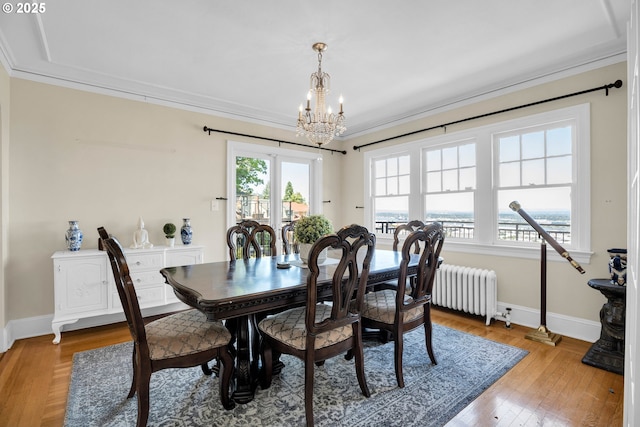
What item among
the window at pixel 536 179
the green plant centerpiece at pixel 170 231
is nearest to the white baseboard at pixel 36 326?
the green plant centerpiece at pixel 170 231

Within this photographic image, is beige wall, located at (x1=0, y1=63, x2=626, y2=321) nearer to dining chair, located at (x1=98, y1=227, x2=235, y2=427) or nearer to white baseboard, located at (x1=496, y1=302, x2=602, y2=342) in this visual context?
white baseboard, located at (x1=496, y1=302, x2=602, y2=342)

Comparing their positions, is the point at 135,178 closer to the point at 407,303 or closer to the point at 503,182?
the point at 407,303

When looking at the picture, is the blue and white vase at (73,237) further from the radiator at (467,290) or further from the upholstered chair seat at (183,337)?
the radiator at (467,290)

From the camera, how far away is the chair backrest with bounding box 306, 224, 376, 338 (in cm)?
173

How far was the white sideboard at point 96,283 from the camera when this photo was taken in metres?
2.97

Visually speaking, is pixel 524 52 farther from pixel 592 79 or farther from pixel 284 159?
pixel 284 159

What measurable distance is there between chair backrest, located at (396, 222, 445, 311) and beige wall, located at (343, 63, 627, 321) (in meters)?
1.63

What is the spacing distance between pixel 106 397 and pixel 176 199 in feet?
7.78

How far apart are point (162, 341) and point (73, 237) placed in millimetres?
2146

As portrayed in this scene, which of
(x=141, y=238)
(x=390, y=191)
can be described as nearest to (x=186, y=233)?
(x=141, y=238)

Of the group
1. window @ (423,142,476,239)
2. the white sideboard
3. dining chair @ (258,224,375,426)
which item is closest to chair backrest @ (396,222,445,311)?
dining chair @ (258,224,375,426)

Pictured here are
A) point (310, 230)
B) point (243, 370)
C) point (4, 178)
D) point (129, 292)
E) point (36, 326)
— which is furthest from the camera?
point (36, 326)

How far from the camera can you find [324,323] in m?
1.86

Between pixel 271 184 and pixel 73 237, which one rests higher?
pixel 271 184
